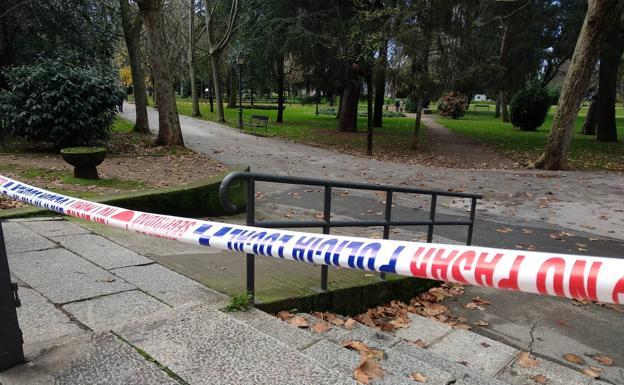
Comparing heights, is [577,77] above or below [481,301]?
above

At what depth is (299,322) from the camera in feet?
10.7

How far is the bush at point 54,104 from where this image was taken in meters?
11.5

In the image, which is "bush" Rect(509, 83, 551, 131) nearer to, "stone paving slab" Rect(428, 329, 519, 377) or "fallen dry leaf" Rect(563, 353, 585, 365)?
"fallen dry leaf" Rect(563, 353, 585, 365)

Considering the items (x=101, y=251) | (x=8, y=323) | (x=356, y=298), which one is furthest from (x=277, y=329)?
(x=101, y=251)

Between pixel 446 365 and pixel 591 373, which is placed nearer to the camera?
pixel 446 365

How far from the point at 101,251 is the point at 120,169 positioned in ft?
22.3

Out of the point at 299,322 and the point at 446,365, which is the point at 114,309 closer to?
the point at 299,322

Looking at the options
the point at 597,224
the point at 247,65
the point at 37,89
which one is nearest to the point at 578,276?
the point at 597,224

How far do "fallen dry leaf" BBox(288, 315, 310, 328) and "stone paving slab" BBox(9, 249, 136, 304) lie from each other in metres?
1.20

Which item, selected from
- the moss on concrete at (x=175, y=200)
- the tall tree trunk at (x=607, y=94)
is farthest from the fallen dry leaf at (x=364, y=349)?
the tall tree trunk at (x=607, y=94)

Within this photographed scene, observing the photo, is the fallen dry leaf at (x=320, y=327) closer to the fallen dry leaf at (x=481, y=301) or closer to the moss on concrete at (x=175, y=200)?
the fallen dry leaf at (x=481, y=301)

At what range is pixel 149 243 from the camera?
487 cm

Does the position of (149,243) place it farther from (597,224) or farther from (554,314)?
(597,224)

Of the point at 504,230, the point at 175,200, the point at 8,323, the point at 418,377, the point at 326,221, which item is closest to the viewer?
the point at 8,323
